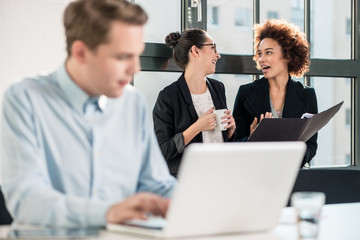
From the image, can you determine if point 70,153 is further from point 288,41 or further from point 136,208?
point 288,41

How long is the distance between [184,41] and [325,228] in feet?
6.29

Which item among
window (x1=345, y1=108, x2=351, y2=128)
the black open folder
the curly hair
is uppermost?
the curly hair

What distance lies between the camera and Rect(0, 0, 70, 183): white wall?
293 centimetres

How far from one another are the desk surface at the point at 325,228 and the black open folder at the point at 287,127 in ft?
2.91

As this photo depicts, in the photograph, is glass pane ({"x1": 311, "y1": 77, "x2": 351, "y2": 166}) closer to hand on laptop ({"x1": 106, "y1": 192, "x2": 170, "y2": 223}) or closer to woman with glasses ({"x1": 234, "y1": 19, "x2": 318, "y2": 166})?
woman with glasses ({"x1": 234, "y1": 19, "x2": 318, "y2": 166})

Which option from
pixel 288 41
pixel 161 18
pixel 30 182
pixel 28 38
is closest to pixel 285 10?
pixel 288 41

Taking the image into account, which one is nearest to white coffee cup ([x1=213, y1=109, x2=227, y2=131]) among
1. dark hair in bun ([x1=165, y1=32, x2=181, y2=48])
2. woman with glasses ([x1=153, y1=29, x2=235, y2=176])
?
woman with glasses ([x1=153, y1=29, x2=235, y2=176])

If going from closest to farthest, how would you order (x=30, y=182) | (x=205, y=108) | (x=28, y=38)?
(x=30, y=182)
(x=28, y=38)
(x=205, y=108)

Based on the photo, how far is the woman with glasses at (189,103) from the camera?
3.05 meters

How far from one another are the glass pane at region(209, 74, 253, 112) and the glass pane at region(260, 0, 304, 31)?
49cm

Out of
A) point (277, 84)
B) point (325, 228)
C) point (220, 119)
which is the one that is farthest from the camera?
point (277, 84)

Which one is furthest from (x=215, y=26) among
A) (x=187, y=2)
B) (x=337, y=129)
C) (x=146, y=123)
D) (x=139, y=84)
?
(x=146, y=123)

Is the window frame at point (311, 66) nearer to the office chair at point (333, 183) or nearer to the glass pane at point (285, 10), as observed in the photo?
the glass pane at point (285, 10)

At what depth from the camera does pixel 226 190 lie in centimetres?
116
